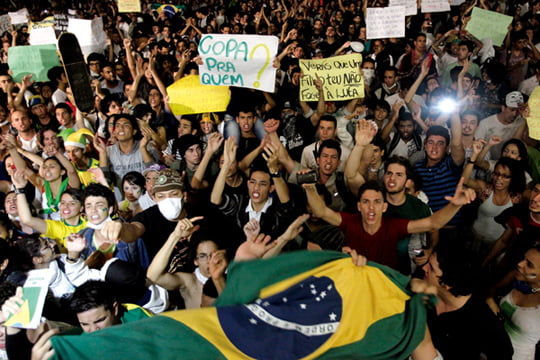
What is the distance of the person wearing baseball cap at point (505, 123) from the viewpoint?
16.7 feet

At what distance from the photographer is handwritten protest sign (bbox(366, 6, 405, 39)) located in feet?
22.7

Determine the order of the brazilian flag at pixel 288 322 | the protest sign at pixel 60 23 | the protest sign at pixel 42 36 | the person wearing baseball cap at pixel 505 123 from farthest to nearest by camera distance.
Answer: the protest sign at pixel 60 23 < the protest sign at pixel 42 36 < the person wearing baseball cap at pixel 505 123 < the brazilian flag at pixel 288 322

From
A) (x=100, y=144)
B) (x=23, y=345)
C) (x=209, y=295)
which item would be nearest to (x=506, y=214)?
(x=209, y=295)

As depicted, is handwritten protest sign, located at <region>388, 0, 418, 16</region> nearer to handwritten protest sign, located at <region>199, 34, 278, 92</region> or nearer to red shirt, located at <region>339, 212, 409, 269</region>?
handwritten protest sign, located at <region>199, 34, 278, 92</region>

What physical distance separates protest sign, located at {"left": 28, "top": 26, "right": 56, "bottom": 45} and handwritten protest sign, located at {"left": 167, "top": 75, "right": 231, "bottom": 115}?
10.4 ft

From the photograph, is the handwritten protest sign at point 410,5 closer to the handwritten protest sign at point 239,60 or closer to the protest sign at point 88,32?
the handwritten protest sign at point 239,60

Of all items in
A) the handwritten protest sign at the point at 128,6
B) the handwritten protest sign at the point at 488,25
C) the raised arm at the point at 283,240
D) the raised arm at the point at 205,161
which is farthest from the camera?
the handwritten protest sign at the point at 128,6

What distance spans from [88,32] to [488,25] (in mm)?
6805

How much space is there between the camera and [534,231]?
11.0 ft

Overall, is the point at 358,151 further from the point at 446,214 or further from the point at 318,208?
the point at 446,214

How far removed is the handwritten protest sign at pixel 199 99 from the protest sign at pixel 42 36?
317 centimetres

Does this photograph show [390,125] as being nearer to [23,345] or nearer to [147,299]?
[147,299]

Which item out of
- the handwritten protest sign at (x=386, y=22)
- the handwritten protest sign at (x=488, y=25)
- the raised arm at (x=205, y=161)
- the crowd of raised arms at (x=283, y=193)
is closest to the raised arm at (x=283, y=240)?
the crowd of raised arms at (x=283, y=193)

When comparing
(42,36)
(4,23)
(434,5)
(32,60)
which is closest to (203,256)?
(32,60)
